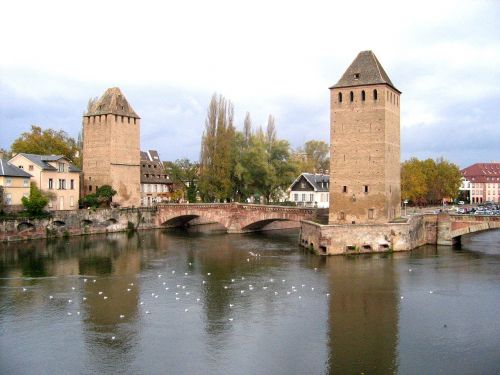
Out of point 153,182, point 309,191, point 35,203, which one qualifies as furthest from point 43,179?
point 309,191

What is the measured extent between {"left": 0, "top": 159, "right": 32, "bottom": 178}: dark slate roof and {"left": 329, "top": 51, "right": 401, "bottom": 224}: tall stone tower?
24792mm

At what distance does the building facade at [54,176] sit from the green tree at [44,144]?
31.3 ft

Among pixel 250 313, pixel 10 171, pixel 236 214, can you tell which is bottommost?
pixel 250 313

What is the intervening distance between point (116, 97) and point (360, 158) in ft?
90.4

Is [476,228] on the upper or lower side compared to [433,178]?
lower

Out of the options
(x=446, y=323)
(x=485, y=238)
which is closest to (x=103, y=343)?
(x=446, y=323)

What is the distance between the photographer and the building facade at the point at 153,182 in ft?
214

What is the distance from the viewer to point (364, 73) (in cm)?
3891

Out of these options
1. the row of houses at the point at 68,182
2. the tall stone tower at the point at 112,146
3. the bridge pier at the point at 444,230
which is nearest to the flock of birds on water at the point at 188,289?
the bridge pier at the point at 444,230

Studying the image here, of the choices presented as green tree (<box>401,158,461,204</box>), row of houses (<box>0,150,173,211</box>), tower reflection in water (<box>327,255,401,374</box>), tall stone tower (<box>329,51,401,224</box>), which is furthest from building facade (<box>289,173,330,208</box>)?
tower reflection in water (<box>327,255,401,374</box>)

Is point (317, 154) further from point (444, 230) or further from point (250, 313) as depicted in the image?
point (250, 313)

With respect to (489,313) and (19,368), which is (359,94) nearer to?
(489,313)

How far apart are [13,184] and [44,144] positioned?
16135 mm

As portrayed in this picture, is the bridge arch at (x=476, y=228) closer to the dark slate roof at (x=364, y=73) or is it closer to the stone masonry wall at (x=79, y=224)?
the dark slate roof at (x=364, y=73)
